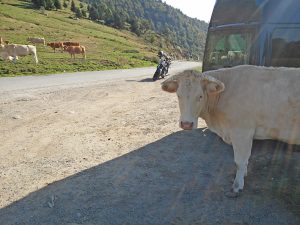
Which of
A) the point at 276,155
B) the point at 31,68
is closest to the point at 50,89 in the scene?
the point at 31,68

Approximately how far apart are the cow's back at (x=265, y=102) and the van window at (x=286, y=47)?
193 centimetres

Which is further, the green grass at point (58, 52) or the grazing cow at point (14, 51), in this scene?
the grazing cow at point (14, 51)

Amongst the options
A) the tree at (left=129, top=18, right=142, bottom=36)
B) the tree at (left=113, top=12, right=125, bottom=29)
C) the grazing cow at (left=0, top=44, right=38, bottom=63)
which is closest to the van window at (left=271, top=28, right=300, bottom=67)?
the grazing cow at (left=0, top=44, right=38, bottom=63)

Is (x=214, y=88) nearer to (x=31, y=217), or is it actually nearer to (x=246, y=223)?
(x=246, y=223)

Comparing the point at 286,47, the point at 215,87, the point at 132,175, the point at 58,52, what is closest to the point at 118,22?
the point at 58,52

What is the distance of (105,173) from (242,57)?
394 cm

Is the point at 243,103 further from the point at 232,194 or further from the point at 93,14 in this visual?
the point at 93,14

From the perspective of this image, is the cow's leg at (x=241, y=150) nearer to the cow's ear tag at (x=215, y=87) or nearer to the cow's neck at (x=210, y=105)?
the cow's neck at (x=210, y=105)

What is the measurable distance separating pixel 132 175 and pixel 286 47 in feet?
12.8

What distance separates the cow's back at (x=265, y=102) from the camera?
4945mm

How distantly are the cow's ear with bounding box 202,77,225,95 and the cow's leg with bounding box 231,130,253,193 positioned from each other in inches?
28.8

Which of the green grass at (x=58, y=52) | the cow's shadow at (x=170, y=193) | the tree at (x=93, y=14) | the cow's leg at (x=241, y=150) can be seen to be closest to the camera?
the cow's shadow at (x=170, y=193)

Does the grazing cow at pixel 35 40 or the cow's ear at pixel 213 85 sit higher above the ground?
the cow's ear at pixel 213 85

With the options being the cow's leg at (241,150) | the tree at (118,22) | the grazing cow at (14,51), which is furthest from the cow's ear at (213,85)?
the tree at (118,22)
